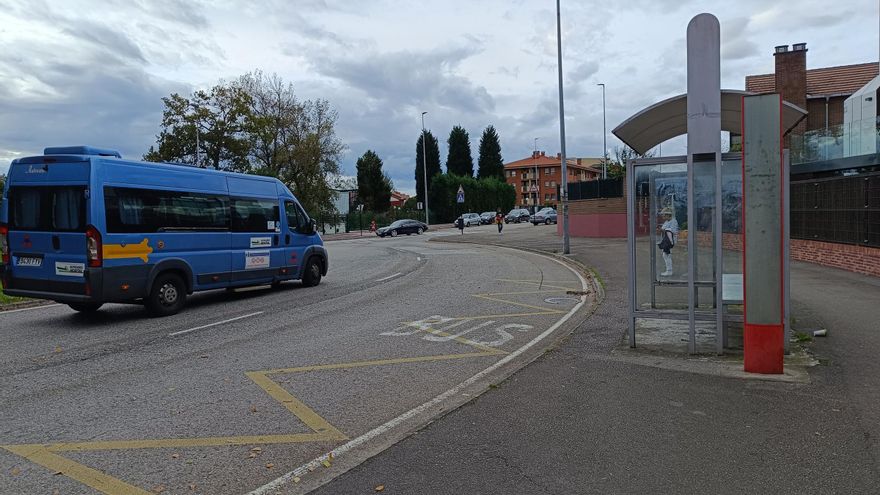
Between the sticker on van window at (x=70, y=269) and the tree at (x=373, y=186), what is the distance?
72253mm

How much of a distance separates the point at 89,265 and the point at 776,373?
907 centimetres

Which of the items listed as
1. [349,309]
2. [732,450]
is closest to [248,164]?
[349,309]

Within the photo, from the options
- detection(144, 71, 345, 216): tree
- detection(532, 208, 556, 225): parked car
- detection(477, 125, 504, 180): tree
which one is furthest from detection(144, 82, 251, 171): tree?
detection(477, 125, 504, 180): tree

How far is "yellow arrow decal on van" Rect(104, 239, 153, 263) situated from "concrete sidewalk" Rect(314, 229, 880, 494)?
6.59 meters

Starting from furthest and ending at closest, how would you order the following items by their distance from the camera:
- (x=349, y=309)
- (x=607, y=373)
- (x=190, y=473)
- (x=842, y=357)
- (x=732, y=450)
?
(x=349, y=309)
(x=842, y=357)
(x=607, y=373)
(x=732, y=450)
(x=190, y=473)

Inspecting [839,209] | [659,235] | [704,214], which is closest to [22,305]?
[659,235]

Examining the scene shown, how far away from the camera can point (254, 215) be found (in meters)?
12.8

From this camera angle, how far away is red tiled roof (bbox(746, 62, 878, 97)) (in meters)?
34.2

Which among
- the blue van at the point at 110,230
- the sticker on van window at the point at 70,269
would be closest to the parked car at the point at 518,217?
the blue van at the point at 110,230

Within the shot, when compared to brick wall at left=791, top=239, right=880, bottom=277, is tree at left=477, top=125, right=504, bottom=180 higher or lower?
higher

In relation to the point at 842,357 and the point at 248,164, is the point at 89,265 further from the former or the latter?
the point at 248,164

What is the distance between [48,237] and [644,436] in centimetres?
917

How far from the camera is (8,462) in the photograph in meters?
4.34

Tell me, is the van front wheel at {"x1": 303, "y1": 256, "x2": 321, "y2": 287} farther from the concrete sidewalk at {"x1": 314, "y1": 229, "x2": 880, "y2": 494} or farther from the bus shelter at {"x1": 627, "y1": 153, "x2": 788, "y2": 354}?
the concrete sidewalk at {"x1": 314, "y1": 229, "x2": 880, "y2": 494}
